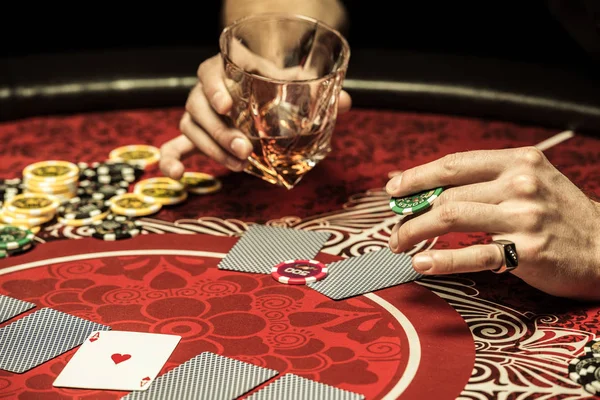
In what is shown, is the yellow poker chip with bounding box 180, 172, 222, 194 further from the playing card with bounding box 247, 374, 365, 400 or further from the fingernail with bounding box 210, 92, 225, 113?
the playing card with bounding box 247, 374, 365, 400

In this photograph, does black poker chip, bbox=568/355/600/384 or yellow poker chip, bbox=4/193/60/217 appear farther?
yellow poker chip, bbox=4/193/60/217

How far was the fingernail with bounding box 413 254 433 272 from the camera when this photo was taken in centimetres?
142

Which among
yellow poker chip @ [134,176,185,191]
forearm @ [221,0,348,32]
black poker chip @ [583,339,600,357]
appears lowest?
yellow poker chip @ [134,176,185,191]

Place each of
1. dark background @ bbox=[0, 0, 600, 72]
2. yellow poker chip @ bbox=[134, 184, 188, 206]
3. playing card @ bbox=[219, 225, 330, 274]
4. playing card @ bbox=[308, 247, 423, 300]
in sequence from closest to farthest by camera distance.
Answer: playing card @ bbox=[308, 247, 423, 300], playing card @ bbox=[219, 225, 330, 274], yellow poker chip @ bbox=[134, 184, 188, 206], dark background @ bbox=[0, 0, 600, 72]

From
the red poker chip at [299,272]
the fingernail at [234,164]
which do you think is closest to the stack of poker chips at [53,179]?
the fingernail at [234,164]

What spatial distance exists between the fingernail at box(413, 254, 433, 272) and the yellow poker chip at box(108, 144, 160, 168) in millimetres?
1039

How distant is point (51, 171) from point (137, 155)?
10.2 inches

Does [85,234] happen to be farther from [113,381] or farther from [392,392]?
[392,392]

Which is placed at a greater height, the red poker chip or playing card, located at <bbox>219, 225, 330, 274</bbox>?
the red poker chip

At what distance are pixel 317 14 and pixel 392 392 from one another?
4.83 ft

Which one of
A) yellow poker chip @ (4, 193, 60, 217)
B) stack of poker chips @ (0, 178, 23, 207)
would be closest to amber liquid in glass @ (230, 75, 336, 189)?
yellow poker chip @ (4, 193, 60, 217)

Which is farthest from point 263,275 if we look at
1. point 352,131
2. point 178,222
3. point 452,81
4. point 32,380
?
point 452,81

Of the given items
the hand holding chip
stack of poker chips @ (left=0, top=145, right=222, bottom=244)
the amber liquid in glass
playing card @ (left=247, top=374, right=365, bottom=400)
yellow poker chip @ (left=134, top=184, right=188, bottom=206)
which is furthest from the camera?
yellow poker chip @ (left=134, top=184, right=188, bottom=206)

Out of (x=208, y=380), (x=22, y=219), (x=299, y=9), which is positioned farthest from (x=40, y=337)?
(x=299, y=9)
